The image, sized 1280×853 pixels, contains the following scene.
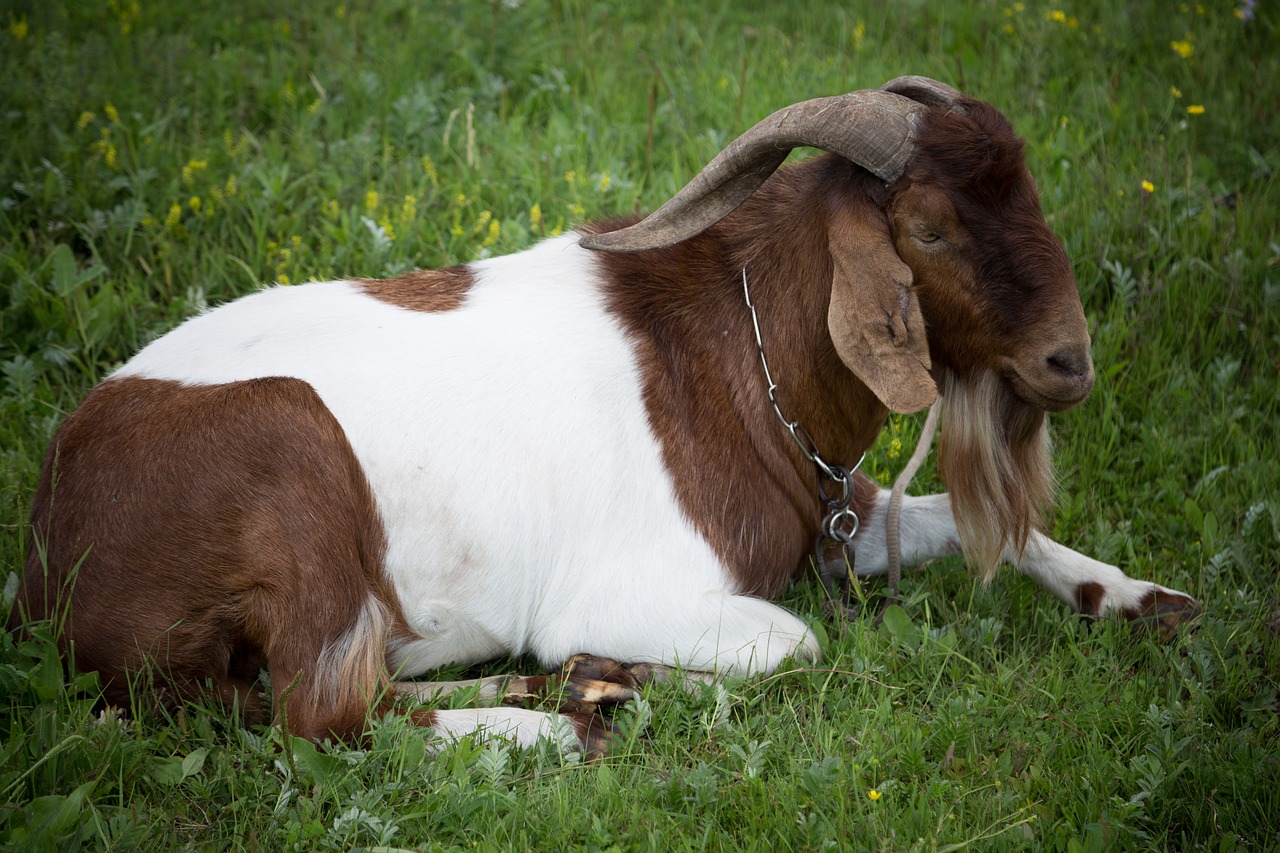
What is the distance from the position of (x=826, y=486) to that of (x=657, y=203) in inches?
73.4

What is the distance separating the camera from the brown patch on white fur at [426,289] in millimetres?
3164

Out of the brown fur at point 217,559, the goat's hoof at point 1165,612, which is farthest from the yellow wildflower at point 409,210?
the goat's hoof at point 1165,612

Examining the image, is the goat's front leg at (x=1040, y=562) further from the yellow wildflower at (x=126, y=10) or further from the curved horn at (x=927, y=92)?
the yellow wildflower at (x=126, y=10)

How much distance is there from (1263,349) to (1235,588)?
1.20 metres

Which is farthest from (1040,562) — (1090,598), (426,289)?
(426,289)

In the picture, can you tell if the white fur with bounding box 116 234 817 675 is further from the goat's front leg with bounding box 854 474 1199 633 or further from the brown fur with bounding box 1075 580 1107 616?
the brown fur with bounding box 1075 580 1107 616

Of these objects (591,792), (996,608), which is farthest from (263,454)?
(996,608)

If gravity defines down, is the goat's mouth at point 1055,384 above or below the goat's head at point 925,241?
below

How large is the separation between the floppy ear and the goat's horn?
0.20 metres

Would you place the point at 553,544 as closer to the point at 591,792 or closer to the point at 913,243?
the point at 591,792

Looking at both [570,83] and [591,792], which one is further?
[570,83]

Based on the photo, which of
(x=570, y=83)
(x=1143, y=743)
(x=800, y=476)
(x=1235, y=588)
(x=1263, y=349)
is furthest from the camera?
(x=570, y=83)

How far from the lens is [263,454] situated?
2.78 m

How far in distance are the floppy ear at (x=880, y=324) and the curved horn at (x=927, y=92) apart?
1.31ft
